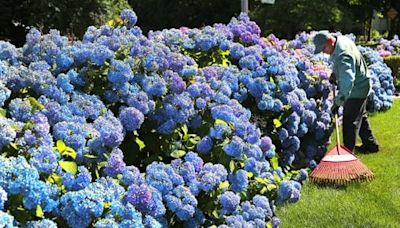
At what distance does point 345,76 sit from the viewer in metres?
6.01

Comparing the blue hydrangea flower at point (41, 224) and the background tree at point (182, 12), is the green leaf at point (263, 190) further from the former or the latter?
the background tree at point (182, 12)

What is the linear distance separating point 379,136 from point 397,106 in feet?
8.62

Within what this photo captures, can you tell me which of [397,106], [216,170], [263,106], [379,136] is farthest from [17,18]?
[216,170]

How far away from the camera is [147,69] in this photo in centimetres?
387

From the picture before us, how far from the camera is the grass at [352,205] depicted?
15.9ft

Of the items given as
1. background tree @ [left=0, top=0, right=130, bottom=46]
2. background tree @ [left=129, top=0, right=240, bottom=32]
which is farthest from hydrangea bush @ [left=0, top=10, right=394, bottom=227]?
background tree @ [left=129, top=0, right=240, bottom=32]

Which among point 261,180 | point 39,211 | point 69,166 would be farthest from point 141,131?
point 39,211

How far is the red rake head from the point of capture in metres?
5.68

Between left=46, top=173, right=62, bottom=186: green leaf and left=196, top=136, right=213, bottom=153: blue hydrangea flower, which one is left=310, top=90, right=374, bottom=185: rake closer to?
left=196, top=136, right=213, bottom=153: blue hydrangea flower

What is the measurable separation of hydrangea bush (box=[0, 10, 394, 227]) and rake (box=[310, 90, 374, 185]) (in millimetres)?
293

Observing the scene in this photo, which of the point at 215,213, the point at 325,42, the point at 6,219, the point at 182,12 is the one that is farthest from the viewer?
the point at 182,12

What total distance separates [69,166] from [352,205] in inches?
121

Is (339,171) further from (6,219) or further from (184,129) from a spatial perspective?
(6,219)

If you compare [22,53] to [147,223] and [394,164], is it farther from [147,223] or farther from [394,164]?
[394,164]
